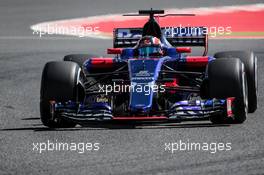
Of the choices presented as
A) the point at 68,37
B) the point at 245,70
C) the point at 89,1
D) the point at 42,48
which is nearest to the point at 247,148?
the point at 245,70

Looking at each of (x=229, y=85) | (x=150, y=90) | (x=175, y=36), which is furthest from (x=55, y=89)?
(x=175, y=36)

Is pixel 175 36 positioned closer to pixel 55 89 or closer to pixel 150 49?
pixel 150 49

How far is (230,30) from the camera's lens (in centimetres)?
2878

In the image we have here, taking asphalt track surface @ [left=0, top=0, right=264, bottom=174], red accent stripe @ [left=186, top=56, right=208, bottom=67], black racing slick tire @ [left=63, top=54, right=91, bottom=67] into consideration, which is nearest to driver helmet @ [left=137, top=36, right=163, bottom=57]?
red accent stripe @ [left=186, top=56, right=208, bottom=67]

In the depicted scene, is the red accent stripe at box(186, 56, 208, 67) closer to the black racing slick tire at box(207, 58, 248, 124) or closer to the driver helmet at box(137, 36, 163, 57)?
the driver helmet at box(137, 36, 163, 57)

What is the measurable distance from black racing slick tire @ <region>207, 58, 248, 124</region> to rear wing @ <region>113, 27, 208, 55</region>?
306 cm

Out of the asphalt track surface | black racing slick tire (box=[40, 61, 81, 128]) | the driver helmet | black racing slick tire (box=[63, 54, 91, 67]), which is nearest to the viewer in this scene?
the asphalt track surface

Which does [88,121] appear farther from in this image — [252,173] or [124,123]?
[252,173]

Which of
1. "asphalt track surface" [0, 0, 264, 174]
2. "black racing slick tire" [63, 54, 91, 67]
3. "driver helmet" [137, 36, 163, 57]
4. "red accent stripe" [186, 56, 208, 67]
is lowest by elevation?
"asphalt track surface" [0, 0, 264, 174]

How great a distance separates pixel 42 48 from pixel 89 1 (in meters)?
13.7

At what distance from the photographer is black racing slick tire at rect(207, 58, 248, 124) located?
11812 mm

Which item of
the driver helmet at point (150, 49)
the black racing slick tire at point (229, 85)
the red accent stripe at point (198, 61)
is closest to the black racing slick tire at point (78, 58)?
the driver helmet at point (150, 49)

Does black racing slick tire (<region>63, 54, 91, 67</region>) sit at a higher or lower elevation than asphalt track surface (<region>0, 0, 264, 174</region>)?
higher

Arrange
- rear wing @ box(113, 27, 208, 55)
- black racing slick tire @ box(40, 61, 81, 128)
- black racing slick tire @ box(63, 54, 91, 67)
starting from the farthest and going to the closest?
rear wing @ box(113, 27, 208, 55), black racing slick tire @ box(63, 54, 91, 67), black racing slick tire @ box(40, 61, 81, 128)
